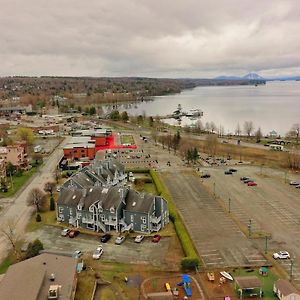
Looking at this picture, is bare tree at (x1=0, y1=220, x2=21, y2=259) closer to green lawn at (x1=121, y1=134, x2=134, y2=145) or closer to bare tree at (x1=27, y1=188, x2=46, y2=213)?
bare tree at (x1=27, y1=188, x2=46, y2=213)

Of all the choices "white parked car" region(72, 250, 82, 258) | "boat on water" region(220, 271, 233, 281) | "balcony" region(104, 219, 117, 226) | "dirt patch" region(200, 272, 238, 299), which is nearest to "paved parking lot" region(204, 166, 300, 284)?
"boat on water" region(220, 271, 233, 281)

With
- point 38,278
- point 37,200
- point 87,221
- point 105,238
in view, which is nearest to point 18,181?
point 37,200

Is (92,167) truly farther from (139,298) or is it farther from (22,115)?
(22,115)

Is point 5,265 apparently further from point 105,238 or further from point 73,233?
point 105,238

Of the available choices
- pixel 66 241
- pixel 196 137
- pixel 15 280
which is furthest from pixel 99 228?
pixel 196 137

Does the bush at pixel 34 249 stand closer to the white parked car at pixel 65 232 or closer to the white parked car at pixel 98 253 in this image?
the white parked car at pixel 65 232
